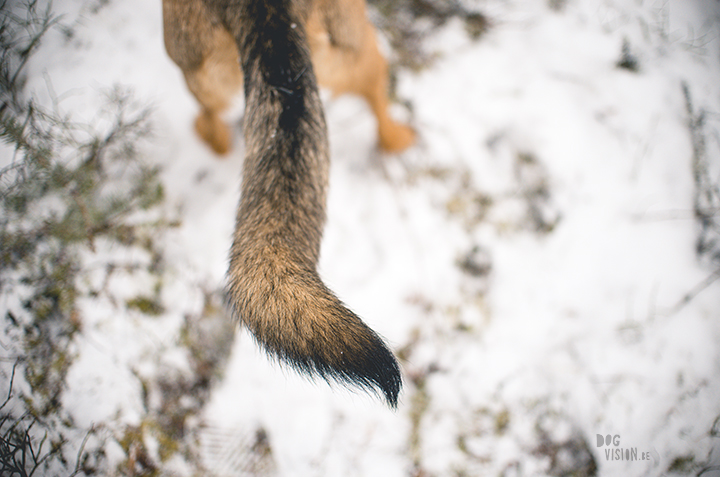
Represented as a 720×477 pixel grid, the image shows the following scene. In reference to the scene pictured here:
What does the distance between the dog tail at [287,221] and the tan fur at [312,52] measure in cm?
13

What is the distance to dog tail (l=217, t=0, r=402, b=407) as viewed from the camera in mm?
961

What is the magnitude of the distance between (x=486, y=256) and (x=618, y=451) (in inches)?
54.9

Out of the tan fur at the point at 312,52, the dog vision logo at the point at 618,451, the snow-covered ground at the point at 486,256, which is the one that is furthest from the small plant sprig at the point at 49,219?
the dog vision logo at the point at 618,451

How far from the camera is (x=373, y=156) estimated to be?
2361mm

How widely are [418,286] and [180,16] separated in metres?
1.95

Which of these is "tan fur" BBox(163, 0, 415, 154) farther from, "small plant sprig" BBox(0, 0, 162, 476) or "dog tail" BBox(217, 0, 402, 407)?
"small plant sprig" BBox(0, 0, 162, 476)

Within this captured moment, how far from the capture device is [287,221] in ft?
3.78

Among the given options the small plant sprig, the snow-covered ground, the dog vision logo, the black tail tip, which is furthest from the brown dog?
the dog vision logo

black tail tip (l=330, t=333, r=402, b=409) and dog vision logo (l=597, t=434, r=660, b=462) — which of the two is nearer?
black tail tip (l=330, t=333, r=402, b=409)

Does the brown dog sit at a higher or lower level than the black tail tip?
higher

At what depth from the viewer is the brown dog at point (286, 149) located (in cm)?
97

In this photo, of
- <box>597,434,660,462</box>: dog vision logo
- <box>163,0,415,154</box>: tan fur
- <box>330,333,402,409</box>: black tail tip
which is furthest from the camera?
<box>597,434,660,462</box>: dog vision logo

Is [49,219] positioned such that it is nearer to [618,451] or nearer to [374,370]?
[374,370]

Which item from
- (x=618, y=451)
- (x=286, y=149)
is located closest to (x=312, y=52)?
(x=286, y=149)
